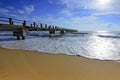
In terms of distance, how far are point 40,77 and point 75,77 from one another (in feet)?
2.92

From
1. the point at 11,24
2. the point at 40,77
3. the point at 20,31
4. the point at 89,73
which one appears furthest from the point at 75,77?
the point at 20,31

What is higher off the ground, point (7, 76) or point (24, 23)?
point (24, 23)

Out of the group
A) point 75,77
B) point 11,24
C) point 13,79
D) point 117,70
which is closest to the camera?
point 13,79

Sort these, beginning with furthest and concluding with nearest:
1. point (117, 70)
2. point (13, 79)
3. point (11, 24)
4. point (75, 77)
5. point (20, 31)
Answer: point (20, 31)
point (11, 24)
point (117, 70)
point (75, 77)
point (13, 79)

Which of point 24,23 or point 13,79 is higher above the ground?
point 24,23

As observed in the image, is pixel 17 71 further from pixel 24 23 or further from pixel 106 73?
pixel 24 23

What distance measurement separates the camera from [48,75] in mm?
3709

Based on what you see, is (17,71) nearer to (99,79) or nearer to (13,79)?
(13,79)

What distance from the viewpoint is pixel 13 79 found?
11.0 ft

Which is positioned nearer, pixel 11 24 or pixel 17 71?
pixel 17 71

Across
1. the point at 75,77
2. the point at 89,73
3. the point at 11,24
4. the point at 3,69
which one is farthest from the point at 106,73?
the point at 11,24

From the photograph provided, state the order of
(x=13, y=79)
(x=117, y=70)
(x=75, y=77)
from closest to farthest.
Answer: (x=13, y=79)
(x=75, y=77)
(x=117, y=70)

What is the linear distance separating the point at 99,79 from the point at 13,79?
211 cm

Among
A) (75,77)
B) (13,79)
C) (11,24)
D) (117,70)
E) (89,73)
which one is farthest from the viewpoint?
(11,24)
